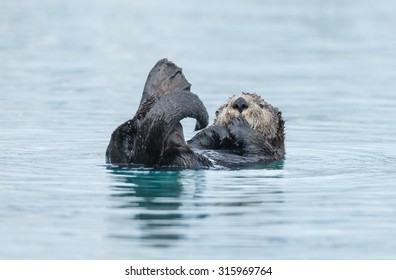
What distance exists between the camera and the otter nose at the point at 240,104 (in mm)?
8898

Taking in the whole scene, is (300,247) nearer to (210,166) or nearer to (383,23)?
(210,166)

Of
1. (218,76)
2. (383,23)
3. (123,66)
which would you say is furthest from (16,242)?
(383,23)

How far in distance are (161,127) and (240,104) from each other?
1448mm

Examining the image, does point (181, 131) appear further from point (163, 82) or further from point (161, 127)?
point (163, 82)

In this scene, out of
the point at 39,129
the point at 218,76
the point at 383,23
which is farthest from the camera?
the point at 383,23

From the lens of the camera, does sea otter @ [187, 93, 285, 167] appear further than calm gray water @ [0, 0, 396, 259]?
Yes

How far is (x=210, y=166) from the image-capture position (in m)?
8.34

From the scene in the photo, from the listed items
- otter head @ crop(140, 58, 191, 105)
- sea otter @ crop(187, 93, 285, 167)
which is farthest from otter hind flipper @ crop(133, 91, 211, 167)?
sea otter @ crop(187, 93, 285, 167)

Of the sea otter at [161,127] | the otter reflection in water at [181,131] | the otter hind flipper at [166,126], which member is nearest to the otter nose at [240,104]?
the otter reflection in water at [181,131]

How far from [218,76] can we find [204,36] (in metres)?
6.84

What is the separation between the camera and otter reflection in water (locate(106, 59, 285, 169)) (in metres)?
7.68

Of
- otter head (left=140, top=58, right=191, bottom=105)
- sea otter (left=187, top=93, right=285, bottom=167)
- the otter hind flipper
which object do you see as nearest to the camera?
the otter hind flipper

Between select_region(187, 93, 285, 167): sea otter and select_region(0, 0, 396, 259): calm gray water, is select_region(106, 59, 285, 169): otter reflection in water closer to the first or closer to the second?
select_region(187, 93, 285, 167): sea otter

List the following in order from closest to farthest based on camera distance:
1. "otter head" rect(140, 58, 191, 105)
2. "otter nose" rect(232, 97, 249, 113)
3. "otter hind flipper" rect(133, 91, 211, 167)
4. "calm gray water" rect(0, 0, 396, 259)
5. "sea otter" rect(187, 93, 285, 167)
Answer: "calm gray water" rect(0, 0, 396, 259), "otter hind flipper" rect(133, 91, 211, 167), "otter head" rect(140, 58, 191, 105), "sea otter" rect(187, 93, 285, 167), "otter nose" rect(232, 97, 249, 113)
